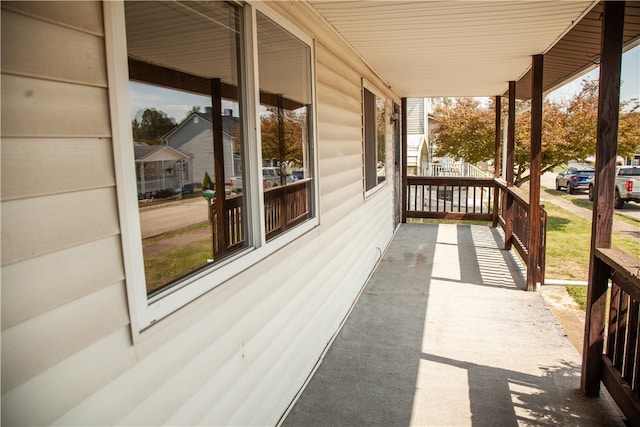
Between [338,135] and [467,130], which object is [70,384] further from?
[467,130]

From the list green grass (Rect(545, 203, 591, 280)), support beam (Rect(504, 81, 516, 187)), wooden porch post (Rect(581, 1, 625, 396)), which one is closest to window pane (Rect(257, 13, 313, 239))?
wooden porch post (Rect(581, 1, 625, 396))

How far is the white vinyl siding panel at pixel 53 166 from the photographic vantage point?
94cm

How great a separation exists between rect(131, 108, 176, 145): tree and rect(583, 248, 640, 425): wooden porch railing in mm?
2207

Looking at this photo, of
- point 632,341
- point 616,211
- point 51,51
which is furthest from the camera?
point 616,211

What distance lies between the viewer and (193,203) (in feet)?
5.61

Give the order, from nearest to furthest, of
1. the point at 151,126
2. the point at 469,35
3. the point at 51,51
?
the point at 51,51 < the point at 151,126 < the point at 469,35

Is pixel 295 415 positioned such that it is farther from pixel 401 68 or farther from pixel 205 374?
pixel 401 68

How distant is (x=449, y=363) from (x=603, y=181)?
1524 mm

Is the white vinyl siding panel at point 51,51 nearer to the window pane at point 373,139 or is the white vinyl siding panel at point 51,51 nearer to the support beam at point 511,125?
the window pane at point 373,139

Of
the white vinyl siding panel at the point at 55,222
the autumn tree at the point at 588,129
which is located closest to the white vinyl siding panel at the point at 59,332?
the white vinyl siding panel at the point at 55,222

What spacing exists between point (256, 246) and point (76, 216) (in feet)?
3.61

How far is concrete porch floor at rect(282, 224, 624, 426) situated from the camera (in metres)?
2.54

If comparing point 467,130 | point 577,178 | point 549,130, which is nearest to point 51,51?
point 549,130

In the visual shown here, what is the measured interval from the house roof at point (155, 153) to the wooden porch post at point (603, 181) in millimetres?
2350
